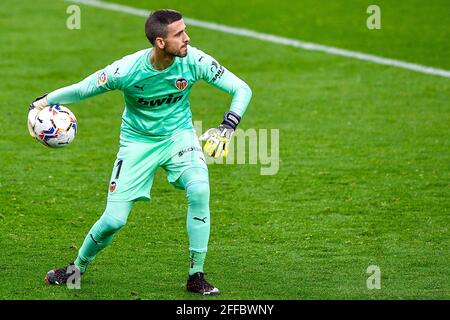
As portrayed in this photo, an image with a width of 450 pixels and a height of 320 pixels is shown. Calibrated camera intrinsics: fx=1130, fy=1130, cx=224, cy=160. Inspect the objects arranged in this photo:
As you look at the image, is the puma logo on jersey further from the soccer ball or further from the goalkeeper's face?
the soccer ball

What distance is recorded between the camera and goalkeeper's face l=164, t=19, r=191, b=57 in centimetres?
930

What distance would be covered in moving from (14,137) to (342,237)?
5.75 metres

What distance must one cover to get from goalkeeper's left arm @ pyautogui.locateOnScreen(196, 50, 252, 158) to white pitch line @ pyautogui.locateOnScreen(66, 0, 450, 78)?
379 inches

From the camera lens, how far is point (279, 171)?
1402 centimetres

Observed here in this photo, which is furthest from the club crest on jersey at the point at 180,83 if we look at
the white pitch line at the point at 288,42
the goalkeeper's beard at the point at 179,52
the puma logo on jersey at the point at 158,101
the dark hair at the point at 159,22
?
the white pitch line at the point at 288,42

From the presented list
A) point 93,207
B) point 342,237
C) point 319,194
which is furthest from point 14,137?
point 342,237

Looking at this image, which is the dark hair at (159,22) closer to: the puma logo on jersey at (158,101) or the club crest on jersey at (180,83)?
the club crest on jersey at (180,83)

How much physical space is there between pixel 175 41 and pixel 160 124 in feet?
2.58

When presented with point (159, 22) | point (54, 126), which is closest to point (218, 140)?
point (159, 22)

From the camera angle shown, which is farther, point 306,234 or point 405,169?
point 405,169

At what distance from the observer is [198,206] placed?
950 centimetres

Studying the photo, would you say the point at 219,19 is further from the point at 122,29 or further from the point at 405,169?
the point at 405,169

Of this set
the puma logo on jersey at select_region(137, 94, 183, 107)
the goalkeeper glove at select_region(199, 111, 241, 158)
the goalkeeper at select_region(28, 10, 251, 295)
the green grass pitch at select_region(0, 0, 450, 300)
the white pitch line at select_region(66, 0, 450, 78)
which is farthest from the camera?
the white pitch line at select_region(66, 0, 450, 78)

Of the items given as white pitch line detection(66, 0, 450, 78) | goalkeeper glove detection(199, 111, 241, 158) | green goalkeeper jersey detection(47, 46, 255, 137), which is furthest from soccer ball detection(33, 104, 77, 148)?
white pitch line detection(66, 0, 450, 78)
